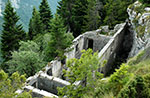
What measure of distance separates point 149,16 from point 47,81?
12.5 meters

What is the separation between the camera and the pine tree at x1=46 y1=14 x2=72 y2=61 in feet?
61.7

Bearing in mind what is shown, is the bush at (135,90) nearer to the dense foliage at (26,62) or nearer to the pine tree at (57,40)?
the pine tree at (57,40)

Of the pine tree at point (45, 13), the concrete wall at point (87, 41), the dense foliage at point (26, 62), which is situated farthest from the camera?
the pine tree at point (45, 13)

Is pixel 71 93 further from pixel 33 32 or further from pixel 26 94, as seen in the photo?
pixel 33 32

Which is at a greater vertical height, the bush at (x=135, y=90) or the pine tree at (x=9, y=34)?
the pine tree at (x=9, y=34)

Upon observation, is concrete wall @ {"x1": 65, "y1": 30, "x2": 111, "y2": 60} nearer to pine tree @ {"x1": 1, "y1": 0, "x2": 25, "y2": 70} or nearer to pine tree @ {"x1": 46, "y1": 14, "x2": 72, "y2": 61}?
pine tree @ {"x1": 46, "y1": 14, "x2": 72, "y2": 61}

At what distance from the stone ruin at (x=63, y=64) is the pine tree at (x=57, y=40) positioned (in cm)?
104

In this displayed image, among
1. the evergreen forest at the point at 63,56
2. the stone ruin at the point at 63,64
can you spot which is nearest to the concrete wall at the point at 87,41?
the stone ruin at the point at 63,64

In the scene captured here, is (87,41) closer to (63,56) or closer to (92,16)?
(63,56)

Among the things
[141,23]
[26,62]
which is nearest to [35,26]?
[26,62]

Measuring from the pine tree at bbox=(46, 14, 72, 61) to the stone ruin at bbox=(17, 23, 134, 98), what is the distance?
1042 mm

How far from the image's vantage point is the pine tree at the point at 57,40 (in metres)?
18.8

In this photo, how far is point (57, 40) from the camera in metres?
19.3

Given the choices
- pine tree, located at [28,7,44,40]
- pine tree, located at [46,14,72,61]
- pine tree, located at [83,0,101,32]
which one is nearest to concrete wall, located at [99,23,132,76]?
pine tree, located at [46,14,72,61]
